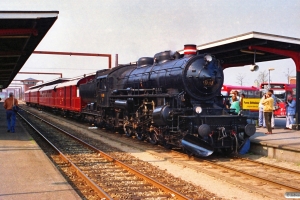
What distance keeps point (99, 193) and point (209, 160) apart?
4730 millimetres

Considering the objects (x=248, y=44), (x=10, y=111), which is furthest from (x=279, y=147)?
(x=10, y=111)

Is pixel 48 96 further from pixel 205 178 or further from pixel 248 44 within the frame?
pixel 205 178

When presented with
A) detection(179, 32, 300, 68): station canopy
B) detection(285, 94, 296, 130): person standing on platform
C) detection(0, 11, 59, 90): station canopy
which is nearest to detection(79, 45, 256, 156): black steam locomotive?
detection(179, 32, 300, 68): station canopy

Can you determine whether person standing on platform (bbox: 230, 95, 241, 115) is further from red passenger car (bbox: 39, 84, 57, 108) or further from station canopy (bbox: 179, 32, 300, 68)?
red passenger car (bbox: 39, 84, 57, 108)

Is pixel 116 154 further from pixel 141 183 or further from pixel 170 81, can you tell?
pixel 141 183

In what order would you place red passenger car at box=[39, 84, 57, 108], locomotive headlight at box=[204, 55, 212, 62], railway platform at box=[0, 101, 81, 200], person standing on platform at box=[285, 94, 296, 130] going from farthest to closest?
red passenger car at box=[39, 84, 57, 108]
person standing on platform at box=[285, 94, 296, 130]
locomotive headlight at box=[204, 55, 212, 62]
railway platform at box=[0, 101, 81, 200]

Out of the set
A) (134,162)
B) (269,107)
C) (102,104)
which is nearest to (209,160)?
(134,162)

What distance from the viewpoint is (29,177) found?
22.9ft

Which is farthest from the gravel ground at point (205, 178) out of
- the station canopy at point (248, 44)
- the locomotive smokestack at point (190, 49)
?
the station canopy at point (248, 44)

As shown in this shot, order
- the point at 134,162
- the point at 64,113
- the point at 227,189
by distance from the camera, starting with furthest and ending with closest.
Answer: the point at 64,113
the point at 134,162
the point at 227,189

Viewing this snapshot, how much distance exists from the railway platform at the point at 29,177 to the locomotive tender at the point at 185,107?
396 cm

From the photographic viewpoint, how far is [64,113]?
29.3 m

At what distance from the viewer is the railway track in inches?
280

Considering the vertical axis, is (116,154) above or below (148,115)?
below
